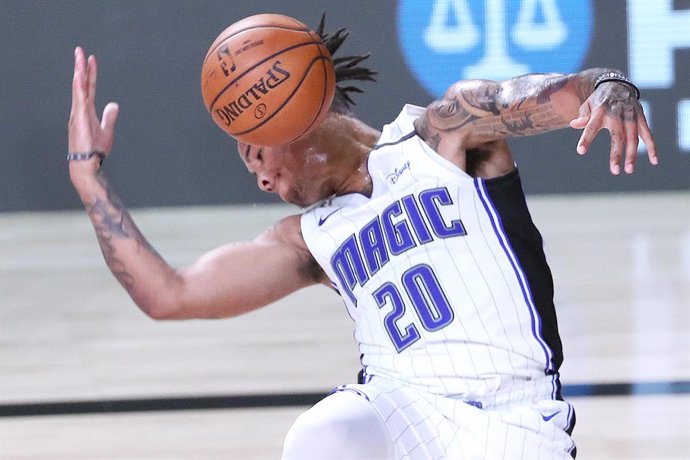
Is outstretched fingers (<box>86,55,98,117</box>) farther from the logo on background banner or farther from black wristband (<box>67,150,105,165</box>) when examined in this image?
the logo on background banner

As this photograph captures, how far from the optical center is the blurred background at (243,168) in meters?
4.89

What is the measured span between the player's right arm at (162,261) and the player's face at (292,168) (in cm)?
10

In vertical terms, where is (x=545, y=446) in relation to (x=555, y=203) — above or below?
above

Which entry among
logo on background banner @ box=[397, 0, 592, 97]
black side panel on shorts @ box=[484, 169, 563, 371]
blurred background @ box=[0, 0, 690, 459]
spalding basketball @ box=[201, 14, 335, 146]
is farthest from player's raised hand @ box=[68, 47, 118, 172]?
logo on background banner @ box=[397, 0, 592, 97]

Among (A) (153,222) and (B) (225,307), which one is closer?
(B) (225,307)

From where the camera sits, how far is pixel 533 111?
2.21 m

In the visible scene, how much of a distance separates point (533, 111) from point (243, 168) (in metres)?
5.73

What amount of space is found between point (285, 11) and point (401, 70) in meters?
0.88

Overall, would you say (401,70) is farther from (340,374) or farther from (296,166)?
(296,166)

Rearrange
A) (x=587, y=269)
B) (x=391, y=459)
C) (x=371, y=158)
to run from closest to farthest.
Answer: (x=391, y=459) < (x=371, y=158) < (x=587, y=269)

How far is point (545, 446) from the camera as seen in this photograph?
2.27 metres

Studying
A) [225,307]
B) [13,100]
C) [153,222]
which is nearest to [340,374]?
[225,307]

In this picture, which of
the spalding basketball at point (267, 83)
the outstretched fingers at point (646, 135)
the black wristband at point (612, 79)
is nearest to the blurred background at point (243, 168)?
the spalding basketball at point (267, 83)

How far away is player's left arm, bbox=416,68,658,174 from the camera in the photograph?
1.93 meters
